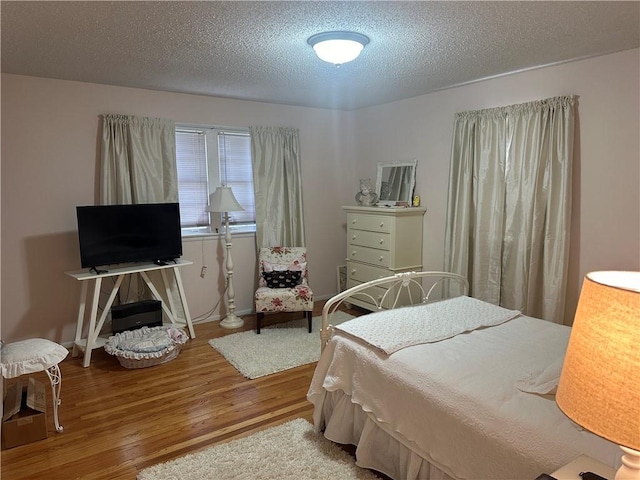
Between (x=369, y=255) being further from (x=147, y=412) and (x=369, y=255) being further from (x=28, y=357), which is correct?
(x=28, y=357)

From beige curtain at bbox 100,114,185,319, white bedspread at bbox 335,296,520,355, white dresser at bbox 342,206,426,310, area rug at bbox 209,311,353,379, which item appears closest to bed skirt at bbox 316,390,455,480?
white bedspread at bbox 335,296,520,355

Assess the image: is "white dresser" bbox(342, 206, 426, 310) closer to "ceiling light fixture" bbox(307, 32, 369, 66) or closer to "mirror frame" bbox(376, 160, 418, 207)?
"mirror frame" bbox(376, 160, 418, 207)

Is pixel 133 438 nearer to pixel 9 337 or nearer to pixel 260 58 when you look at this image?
pixel 9 337

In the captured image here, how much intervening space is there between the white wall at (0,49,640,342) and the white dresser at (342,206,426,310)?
0.15 metres

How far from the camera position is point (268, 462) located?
7.71 feet

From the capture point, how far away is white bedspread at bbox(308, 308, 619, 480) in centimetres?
155

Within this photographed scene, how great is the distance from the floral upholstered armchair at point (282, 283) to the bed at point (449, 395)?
1.62 meters

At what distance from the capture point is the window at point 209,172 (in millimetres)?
4551

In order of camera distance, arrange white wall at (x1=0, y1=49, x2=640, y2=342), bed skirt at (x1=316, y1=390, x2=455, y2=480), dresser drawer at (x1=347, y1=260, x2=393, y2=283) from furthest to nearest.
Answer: dresser drawer at (x1=347, y1=260, x2=393, y2=283) < white wall at (x1=0, y1=49, x2=640, y2=342) < bed skirt at (x1=316, y1=390, x2=455, y2=480)

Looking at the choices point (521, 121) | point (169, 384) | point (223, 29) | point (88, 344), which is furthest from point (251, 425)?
point (521, 121)

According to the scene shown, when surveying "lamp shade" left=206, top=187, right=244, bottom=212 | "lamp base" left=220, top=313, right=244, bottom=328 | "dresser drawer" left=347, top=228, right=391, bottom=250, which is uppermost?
"lamp shade" left=206, top=187, right=244, bottom=212

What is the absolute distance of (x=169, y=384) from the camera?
333 cm

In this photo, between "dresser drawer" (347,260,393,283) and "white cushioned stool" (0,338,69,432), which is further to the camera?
"dresser drawer" (347,260,393,283)

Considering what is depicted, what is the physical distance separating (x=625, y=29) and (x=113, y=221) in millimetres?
4068
